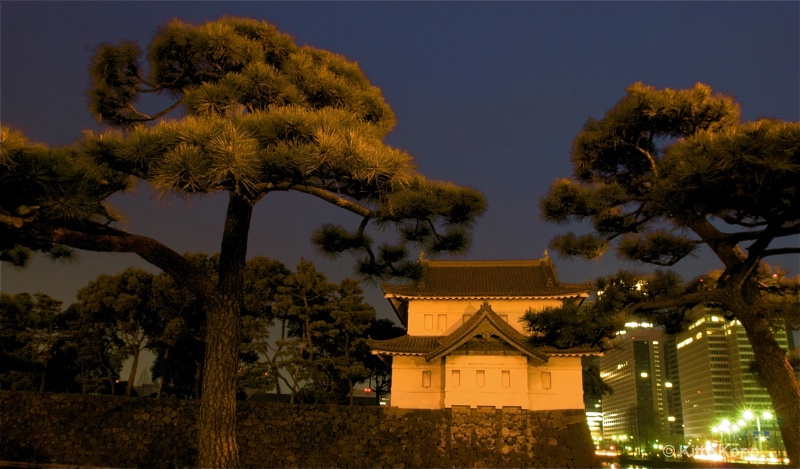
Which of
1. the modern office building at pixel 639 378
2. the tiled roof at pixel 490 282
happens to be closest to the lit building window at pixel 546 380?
the tiled roof at pixel 490 282

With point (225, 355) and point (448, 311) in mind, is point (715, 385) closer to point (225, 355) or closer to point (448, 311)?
point (448, 311)

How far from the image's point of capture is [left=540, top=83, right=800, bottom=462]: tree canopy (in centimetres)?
390

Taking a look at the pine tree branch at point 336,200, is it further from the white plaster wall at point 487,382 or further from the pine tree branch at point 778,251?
the white plaster wall at point 487,382

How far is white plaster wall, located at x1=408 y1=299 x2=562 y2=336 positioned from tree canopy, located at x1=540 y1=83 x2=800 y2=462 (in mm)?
11571

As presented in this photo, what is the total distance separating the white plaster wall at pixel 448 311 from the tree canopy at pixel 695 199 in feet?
38.0

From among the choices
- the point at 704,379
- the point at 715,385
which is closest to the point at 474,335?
the point at 715,385

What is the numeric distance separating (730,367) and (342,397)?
56.0 meters

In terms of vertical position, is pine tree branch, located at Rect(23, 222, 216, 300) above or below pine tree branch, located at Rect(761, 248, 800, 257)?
below

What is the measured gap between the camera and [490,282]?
1933 centimetres

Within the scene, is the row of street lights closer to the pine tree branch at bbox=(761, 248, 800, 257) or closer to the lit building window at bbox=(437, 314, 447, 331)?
the lit building window at bbox=(437, 314, 447, 331)

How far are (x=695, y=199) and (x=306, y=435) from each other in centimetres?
1161

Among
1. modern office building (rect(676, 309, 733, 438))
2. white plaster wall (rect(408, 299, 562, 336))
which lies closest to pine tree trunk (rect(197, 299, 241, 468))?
white plaster wall (rect(408, 299, 562, 336))

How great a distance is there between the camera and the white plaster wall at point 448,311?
18.0 m

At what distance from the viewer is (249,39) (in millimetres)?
5770
